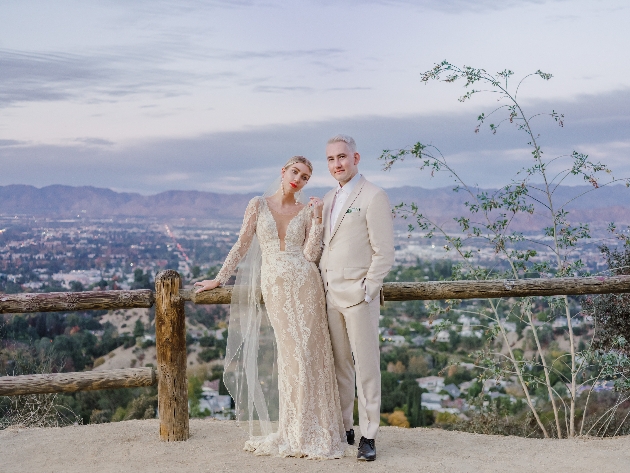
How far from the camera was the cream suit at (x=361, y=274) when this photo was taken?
4.45 metres

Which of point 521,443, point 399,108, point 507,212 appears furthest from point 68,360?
point 521,443

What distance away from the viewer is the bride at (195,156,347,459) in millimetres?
4664

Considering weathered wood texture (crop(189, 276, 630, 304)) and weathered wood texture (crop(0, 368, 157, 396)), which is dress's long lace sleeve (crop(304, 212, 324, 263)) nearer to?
weathered wood texture (crop(189, 276, 630, 304))

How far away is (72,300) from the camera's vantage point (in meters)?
5.06

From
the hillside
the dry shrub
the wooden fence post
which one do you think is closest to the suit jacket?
the wooden fence post

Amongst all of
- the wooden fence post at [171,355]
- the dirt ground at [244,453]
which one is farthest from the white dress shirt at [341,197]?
the dirt ground at [244,453]

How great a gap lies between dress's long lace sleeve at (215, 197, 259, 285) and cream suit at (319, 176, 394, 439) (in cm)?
51

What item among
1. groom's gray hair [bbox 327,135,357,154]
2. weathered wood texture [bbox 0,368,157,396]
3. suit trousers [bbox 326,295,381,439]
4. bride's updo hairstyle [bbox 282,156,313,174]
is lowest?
weathered wood texture [bbox 0,368,157,396]

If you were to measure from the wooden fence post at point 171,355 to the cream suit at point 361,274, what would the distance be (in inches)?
46.3

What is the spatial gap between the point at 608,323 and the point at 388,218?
189 inches

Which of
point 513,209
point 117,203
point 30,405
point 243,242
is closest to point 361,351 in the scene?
point 243,242

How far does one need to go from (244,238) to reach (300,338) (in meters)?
0.80

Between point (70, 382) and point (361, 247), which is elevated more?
point (361, 247)

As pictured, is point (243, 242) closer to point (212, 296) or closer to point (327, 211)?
point (212, 296)
